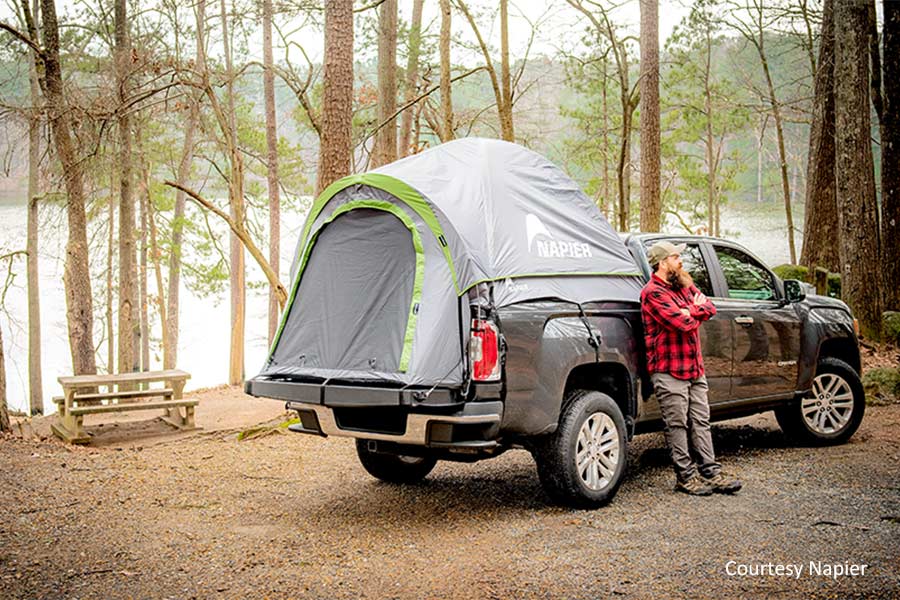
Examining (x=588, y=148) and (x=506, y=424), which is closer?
(x=506, y=424)

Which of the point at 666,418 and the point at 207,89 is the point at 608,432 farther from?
the point at 207,89

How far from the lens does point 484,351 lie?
5.39 metres

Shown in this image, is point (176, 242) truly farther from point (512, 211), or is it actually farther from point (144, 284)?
point (512, 211)

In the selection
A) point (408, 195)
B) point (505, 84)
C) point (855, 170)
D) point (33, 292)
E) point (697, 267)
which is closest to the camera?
point (408, 195)

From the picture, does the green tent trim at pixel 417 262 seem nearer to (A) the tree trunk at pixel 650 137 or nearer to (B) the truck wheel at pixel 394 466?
(B) the truck wheel at pixel 394 466

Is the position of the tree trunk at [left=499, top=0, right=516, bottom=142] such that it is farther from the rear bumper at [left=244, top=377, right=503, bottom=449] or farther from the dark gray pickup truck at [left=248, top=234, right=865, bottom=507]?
the rear bumper at [left=244, top=377, right=503, bottom=449]

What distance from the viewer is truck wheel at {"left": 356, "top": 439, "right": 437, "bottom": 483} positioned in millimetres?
6914

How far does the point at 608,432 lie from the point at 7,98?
13.9 metres

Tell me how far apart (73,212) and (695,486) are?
14428mm

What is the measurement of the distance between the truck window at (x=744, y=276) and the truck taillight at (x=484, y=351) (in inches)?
121

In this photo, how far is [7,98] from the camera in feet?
51.3

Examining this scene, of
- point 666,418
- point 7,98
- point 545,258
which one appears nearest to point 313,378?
point 545,258

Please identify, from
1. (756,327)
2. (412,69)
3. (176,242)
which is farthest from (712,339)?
(176,242)

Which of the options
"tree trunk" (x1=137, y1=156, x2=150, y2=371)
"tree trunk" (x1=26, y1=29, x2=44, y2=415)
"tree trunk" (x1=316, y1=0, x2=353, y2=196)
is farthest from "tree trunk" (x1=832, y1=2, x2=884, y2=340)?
"tree trunk" (x1=137, y1=156, x2=150, y2=371)
